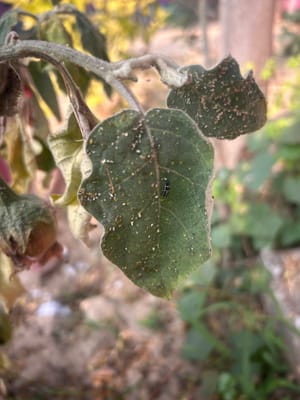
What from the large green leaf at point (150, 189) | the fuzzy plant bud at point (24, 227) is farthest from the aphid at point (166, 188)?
the fuzzy plant bud at point (24, 227)

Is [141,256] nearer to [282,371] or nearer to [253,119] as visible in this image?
[253,119]

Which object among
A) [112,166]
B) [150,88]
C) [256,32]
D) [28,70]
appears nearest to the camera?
[112,166]

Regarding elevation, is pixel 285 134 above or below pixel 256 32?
below

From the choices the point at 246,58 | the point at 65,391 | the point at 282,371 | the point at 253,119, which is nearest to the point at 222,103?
the point at 253,119

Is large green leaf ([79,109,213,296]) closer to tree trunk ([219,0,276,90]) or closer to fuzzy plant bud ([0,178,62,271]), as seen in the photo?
fuzzy plant bud ([0,178,62,271])

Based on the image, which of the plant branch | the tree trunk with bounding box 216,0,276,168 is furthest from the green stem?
the tree trunk with bounding box 216,0,276,168

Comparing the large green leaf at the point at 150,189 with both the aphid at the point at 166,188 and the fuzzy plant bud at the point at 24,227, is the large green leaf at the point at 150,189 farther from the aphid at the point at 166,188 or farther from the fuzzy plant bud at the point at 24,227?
the fuzzy plant bud at the point at 24,227
